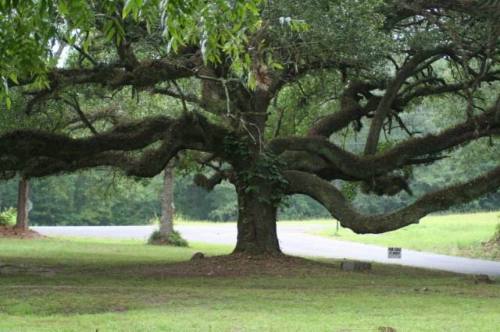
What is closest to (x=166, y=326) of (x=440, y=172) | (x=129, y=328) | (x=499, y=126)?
(x=129, y=328)

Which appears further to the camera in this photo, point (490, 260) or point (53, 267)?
point (490, 260)

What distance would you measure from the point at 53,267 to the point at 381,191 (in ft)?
30.6

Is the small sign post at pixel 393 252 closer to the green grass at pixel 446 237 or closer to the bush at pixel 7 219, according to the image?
the green grass at pixel 446 237

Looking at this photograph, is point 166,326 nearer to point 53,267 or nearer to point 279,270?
point 279,270

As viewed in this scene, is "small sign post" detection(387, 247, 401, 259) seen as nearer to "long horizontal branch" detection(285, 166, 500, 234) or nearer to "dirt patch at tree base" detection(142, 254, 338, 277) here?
"dirt patch at tree base" detection(142, 254, 338, 277)

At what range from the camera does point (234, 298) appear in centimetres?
1290

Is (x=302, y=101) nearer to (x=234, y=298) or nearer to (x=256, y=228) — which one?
(x=256, y=228)

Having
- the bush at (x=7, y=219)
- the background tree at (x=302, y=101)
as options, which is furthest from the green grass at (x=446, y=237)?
the bush at (x=7, y=219)

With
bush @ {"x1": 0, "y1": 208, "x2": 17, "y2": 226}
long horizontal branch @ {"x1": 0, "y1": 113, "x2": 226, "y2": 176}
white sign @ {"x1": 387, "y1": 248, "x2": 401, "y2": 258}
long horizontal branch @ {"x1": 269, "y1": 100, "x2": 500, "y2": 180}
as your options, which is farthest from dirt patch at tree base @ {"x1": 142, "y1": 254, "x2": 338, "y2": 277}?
bush @ {"x1": 0, "y1": 208, "x2": 17, "y2": 226}

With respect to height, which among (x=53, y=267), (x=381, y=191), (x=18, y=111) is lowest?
(x=53, y=267)

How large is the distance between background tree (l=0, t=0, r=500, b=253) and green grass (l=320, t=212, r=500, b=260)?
1176 cm

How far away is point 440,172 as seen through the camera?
67750 mm

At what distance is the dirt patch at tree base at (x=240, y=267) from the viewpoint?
1767 cm

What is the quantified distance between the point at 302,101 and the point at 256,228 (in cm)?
433
